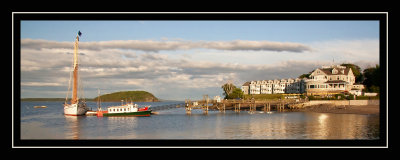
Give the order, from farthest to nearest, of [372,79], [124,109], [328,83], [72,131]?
1. [328,83]
2. [372,79]
3. [124,109]
4. [72,131]

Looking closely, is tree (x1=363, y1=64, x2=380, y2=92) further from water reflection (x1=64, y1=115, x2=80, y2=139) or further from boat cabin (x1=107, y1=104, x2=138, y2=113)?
water reflection (x1=64, y1=115, x2=80, y2=139)

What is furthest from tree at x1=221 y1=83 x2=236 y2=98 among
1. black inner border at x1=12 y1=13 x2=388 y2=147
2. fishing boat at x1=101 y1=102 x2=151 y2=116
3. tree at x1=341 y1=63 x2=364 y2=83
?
black inner border at x1=12 y1=13 x2=388 y2=147

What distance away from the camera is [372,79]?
222 ft

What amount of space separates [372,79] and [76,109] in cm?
5481

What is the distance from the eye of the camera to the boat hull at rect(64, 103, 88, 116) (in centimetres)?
5225

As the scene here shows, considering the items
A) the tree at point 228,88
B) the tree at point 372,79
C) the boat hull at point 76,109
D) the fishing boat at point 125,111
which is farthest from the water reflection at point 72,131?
the tree at point 228,88

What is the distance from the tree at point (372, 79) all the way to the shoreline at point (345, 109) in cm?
1108

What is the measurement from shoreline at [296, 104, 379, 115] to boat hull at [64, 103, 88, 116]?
36774 millimetres
